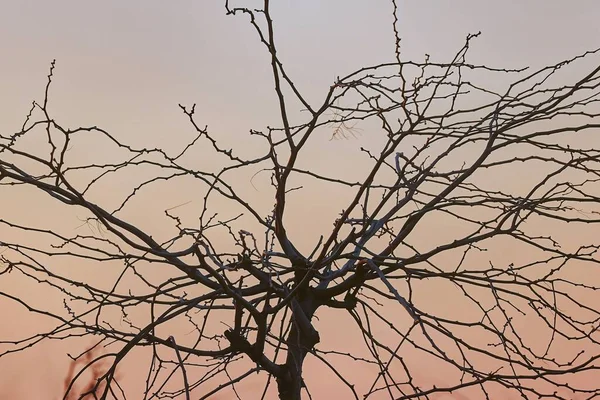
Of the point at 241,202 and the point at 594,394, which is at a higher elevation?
the point at 241,202

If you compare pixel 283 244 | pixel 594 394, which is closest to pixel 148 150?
pixel 283 244

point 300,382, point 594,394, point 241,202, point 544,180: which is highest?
point 241,202

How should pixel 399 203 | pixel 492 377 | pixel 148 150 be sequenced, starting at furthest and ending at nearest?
pixel 399 203, pixel 148 150, pixel 492 377

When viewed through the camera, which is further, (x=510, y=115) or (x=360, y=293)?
(x=360, y=293)

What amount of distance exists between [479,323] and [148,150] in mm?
514

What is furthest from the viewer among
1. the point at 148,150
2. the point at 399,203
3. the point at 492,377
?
the point at 399,203

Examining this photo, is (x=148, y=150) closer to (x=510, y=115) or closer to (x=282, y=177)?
(x=282, y=177)

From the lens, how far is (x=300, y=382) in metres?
1.02

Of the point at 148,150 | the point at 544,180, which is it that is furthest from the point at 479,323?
the point at 148,150

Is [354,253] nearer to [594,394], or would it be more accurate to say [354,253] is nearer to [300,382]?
[300,382]

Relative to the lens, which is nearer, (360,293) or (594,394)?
(594,394)

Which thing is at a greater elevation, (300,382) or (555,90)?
(555,90)

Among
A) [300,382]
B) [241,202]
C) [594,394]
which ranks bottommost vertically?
[594,394]

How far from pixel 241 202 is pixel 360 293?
0.28 metres
